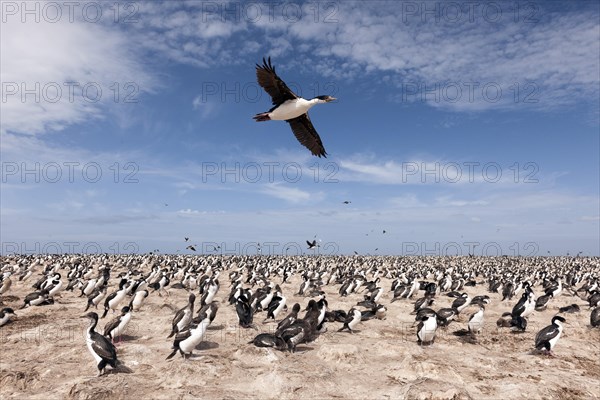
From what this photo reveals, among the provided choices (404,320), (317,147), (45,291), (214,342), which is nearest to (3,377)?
(214,342)

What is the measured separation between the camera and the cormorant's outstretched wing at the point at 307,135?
10.5 meters

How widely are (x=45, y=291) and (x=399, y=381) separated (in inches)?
856

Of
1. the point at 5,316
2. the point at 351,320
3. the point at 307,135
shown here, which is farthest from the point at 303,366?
the point at 5,316

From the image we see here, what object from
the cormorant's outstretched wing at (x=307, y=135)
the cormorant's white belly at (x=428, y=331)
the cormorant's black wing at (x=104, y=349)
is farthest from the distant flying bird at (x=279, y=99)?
the cormorant's white belly at (x=428, y=331)

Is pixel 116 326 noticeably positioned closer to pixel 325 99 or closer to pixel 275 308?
pixel 275 308

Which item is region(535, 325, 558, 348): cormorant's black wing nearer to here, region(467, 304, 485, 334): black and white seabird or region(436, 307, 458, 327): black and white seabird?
region(467, 304, 485, 334): black and white seabird

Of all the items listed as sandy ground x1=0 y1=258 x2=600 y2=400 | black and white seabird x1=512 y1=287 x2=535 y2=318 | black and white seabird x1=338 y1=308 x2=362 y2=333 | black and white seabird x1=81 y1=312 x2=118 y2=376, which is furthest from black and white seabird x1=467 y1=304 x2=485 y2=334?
black and white seabird x1=81 y1=312 x2=118 y2=376

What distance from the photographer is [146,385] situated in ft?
38.6

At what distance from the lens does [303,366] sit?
44.9ft

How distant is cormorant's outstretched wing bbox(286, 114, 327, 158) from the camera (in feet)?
34.5

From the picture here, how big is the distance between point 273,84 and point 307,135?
6.69 ft

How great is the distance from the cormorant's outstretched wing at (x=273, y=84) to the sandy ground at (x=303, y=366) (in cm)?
768

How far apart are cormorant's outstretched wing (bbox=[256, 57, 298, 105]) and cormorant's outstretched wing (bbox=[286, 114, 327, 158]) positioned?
146 cm

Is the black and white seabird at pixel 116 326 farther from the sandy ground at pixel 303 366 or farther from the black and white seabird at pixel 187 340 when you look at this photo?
the black and white seabird at pixel 187 340
